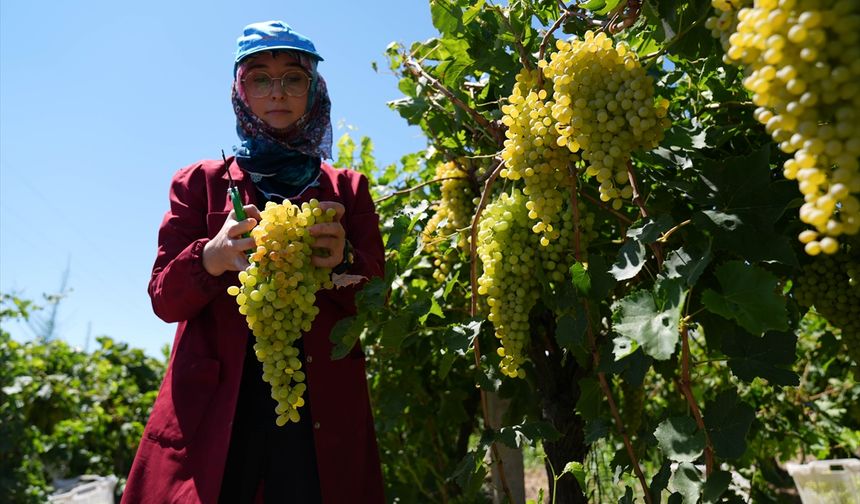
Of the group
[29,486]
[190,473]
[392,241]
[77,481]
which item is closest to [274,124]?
[392,241]

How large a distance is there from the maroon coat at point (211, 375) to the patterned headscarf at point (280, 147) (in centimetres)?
4

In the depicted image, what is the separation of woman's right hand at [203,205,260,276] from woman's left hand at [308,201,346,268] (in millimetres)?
125

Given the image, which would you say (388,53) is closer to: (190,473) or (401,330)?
(401,330)

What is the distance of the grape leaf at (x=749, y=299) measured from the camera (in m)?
0.97

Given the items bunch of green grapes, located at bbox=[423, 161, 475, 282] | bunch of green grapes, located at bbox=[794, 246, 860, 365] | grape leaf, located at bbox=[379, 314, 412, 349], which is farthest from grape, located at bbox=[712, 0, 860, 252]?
bunch of green grapes, located at bbox=[423, 161, 475, 282]

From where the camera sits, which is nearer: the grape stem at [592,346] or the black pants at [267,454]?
the grape stem at [592,346]

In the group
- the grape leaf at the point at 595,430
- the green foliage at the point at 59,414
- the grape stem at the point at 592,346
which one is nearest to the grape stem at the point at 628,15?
the grape stem at the point at 592,346

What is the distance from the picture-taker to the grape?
695 millimetres

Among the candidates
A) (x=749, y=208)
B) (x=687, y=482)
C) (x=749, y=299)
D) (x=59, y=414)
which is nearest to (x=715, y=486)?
(x=687, y=482)

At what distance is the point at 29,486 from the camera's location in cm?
459

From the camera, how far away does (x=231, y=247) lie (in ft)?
4.62

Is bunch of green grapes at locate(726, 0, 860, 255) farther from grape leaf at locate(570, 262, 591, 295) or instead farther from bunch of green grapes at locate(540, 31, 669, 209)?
grape leaf at locate(570, 262, 591, 295)

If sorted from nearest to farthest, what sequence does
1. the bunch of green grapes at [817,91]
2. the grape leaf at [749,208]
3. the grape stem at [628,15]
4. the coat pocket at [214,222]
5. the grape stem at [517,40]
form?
the bunch of green grapes at [817,91], the grape leaf at [749,208], the grape stem at [628,15], the grape stem at [517,40], the coat pocket at [214,222]

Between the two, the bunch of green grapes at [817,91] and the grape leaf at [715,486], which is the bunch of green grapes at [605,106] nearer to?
the bunch of green grapes at [817,91]
